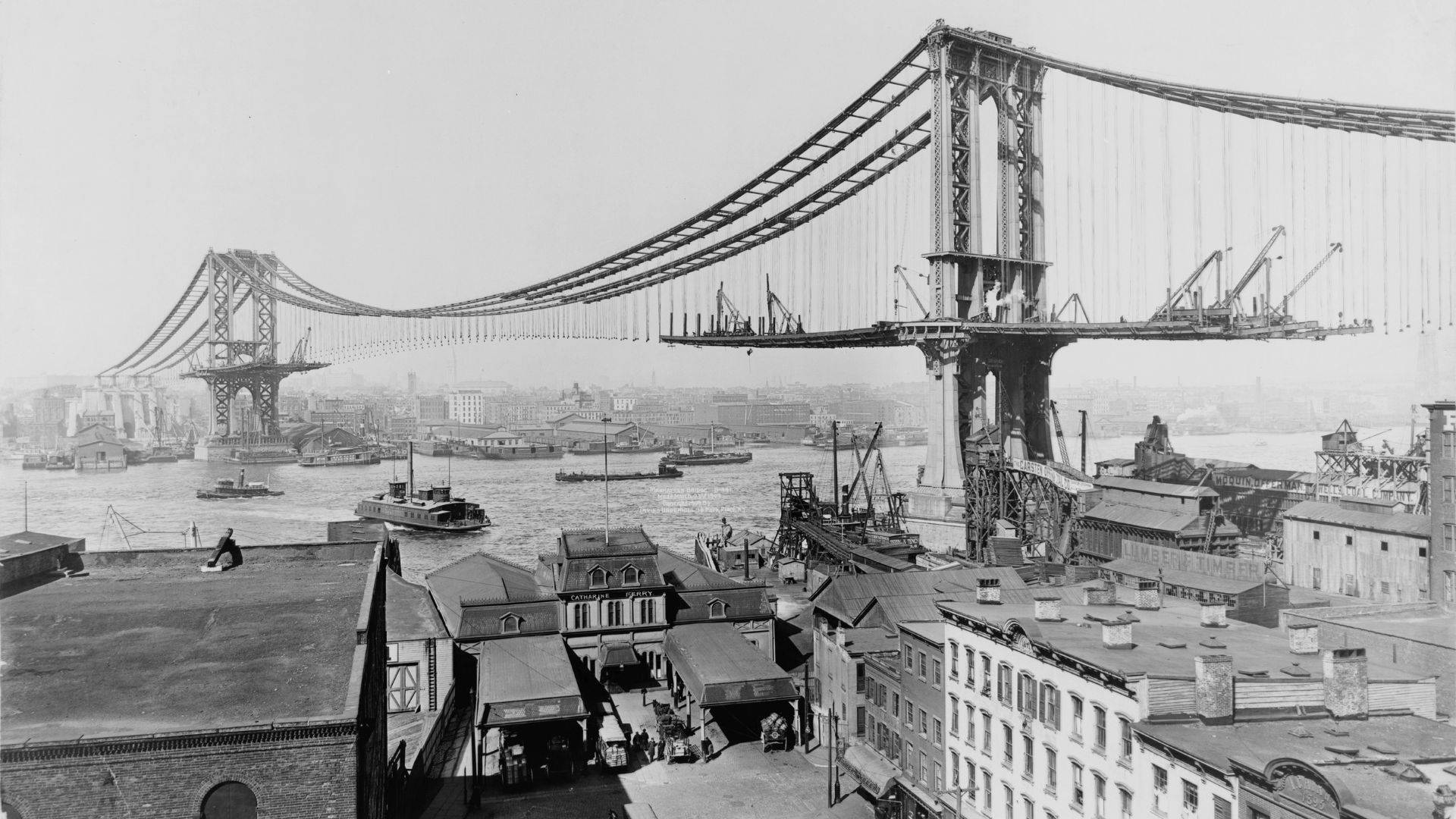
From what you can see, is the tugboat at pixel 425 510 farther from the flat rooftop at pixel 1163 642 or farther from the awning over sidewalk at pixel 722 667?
the flat rooftop at pixel 1163 642

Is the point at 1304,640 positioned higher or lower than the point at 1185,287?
lower

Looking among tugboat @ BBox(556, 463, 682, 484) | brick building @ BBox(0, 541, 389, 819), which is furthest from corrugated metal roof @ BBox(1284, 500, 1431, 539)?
tugboat @ BBox(556, 463, 682, 484)

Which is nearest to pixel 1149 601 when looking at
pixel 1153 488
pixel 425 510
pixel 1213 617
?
pixel 1213 617

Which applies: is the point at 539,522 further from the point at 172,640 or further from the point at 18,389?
the point at 18,389

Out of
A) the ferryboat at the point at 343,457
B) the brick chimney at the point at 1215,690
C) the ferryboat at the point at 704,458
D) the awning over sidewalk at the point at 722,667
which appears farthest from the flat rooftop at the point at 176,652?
the ferryboat at the point at 343,457

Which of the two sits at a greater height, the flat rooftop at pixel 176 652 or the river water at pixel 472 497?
the flat rooftop at pixel 176 652

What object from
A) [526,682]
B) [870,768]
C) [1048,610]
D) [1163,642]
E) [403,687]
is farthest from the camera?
[403,687]

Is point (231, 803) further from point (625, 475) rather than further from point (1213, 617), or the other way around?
point (625, 475)
